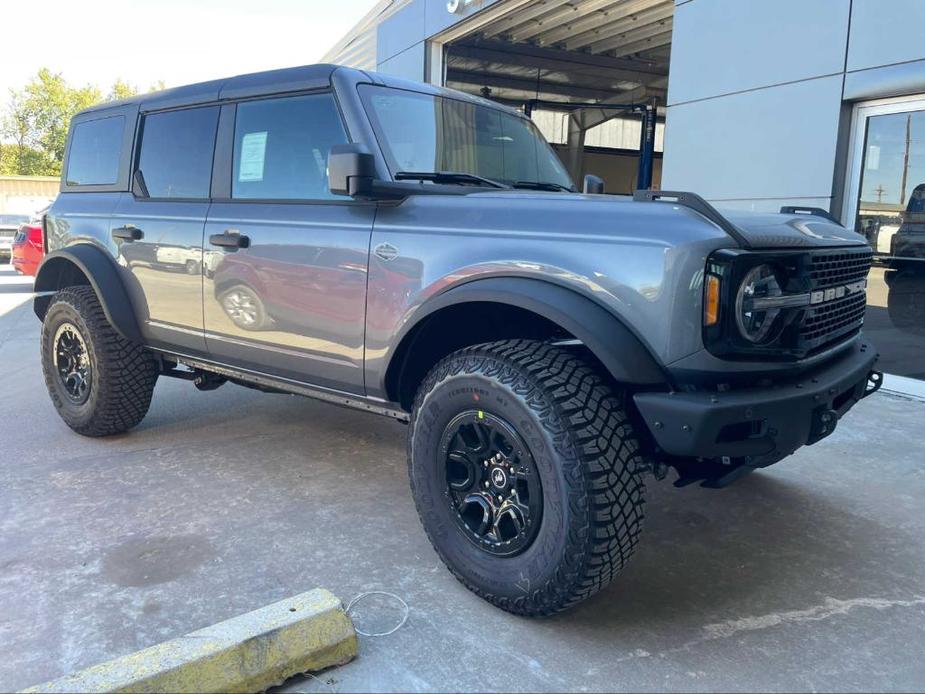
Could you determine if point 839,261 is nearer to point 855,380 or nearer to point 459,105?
point 855,380

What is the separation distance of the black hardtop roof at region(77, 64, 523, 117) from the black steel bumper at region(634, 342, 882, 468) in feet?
6.65

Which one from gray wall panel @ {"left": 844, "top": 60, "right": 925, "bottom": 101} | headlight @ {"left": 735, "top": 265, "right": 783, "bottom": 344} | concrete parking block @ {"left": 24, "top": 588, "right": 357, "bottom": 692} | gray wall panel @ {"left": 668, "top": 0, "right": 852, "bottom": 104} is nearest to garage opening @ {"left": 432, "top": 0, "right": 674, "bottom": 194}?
gray wall panel @ {"left": 668, "top": 0, "right": 852, "bottom": 104}

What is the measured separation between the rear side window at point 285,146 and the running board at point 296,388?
0.86 m

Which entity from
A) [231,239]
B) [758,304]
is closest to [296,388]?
[231,239]

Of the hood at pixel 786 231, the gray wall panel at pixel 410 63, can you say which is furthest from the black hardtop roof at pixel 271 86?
the gray wall panel at pixel 410 63

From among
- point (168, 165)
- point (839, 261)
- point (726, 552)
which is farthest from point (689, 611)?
point (168, 165)

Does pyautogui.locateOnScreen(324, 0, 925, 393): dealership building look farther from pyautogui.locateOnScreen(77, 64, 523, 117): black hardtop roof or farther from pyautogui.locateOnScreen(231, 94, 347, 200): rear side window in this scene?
pyautogui.locateOnScreen(231, 94, 347, 200): rear side window

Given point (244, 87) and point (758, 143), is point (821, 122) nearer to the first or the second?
point (758, 143)

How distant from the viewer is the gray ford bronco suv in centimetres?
231

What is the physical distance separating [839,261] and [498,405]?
1.41 meters

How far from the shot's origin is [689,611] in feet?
8.76

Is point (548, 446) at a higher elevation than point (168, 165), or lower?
lower

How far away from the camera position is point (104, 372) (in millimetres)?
4270

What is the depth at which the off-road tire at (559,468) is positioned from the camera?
2326mm
